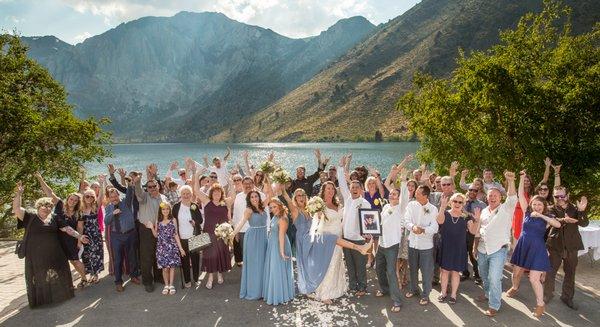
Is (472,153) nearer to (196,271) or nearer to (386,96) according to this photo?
(196,271)

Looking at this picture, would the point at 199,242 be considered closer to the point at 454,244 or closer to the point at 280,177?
the point at 280,177

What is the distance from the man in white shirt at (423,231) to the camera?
293 inches

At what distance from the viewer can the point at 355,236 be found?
310 inches

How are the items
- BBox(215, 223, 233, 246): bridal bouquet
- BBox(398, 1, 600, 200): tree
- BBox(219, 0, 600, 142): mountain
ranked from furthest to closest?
BBox(219, 0, 600, 142): mountain, BBox(398, 1, 600, 200): tree, BBox(215, 223, 233, 246): bridal bouquet

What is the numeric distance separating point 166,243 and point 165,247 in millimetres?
90

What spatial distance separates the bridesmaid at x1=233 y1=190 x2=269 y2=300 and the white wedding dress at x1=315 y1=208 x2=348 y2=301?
1264mm

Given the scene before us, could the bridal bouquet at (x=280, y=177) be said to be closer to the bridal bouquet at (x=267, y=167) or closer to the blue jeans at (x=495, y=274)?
the bridal bouquet at (x=267, y=167)

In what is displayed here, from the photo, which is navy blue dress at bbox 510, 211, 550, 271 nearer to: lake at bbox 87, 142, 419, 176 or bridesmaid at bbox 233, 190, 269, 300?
bridesmaid at bbox 233, 190, 269, 300

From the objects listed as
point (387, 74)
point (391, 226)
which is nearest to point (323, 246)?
point (391, 226)

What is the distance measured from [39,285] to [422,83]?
20.4m

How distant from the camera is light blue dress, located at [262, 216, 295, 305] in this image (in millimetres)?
7668

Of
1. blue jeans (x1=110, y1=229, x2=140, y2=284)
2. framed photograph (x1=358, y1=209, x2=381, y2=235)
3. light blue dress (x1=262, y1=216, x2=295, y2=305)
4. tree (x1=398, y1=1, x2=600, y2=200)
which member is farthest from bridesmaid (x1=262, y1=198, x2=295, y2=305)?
tree (x1=398, y1=1, x2=600, y2=200)

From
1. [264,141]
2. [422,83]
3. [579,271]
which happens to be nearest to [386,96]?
[264,141]

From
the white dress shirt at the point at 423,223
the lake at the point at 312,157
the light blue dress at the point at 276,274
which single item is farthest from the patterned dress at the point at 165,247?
the lake at the point at 312,157
